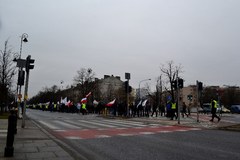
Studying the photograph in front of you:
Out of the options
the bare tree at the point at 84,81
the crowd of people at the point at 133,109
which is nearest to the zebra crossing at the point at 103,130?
the crowd of people at the point at 133,109

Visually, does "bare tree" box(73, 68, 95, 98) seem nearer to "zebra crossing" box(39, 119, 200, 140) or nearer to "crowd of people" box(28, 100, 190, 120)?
"crowd of people" box(28, 100, 190, 120)

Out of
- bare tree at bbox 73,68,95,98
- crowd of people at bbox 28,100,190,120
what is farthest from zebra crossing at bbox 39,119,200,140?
bare tree at bbox 73,68,95,98

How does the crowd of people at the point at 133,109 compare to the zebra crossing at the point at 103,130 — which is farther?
the crowd of people at the point at 133,109

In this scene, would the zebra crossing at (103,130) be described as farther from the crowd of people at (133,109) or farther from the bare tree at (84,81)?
the bare tree at (84,81)

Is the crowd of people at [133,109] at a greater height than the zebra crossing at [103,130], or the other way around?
the crowd of people at [133,109]

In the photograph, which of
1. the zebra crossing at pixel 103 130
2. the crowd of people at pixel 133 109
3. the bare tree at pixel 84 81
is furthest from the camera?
the bare tree at pixel 84 81

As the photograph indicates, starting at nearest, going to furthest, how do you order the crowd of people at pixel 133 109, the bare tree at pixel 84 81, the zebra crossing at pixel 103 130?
1. the zebra crossing at pixel 103 130
2. the crowd of people at pixel 133 109
3. the bare tree at pixel 84 81

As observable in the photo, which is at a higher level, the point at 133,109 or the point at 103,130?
the point at 133,109

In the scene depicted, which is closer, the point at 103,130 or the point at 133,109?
the point at 103,130

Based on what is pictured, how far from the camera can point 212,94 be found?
108438 millimetres

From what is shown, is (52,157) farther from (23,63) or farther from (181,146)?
(23,63)

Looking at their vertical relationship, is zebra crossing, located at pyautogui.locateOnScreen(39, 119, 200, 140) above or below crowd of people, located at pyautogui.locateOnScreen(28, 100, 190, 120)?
below

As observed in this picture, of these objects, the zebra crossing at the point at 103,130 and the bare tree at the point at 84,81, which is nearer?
the zebra crossing at the point at 103,130

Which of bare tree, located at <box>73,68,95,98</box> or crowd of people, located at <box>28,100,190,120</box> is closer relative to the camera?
crowd of people, located at <box>28,100,190,120</box>
